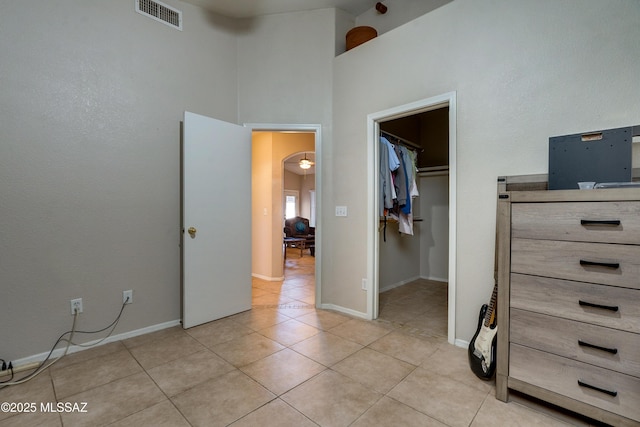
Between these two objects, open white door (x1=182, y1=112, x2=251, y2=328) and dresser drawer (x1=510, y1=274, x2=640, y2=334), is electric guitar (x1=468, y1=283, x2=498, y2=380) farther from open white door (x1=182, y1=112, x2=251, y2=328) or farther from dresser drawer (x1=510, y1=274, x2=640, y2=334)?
open white door (x1=182, y1=112, x2=251, y2=328)

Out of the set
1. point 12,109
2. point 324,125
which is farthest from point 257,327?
point 12,109

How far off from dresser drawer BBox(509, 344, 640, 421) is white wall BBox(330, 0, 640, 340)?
65 centimetres

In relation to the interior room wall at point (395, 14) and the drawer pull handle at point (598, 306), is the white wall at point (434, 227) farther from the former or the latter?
the drawer pull handle at point (598, 306)

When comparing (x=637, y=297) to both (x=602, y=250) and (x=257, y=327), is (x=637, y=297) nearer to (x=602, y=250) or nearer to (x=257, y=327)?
(x=602, y=250)

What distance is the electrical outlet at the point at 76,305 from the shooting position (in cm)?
213

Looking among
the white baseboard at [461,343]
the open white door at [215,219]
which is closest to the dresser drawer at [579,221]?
the white baseboard at [461,343]

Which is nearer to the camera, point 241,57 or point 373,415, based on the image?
point 373,415

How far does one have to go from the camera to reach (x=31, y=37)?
197 centimetres

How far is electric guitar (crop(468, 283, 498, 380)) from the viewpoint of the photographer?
170 centimetres

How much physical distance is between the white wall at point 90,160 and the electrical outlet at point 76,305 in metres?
0.03

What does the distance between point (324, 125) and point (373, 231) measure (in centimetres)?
128

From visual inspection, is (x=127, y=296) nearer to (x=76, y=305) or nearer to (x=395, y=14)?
(x=76, y=305)

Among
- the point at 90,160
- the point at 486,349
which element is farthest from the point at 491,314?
the point at 90,160

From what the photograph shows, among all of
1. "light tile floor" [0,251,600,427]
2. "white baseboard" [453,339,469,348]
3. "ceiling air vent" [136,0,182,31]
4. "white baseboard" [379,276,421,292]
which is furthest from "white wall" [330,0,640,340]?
"ceiling air vent" [136,0,182,31]
